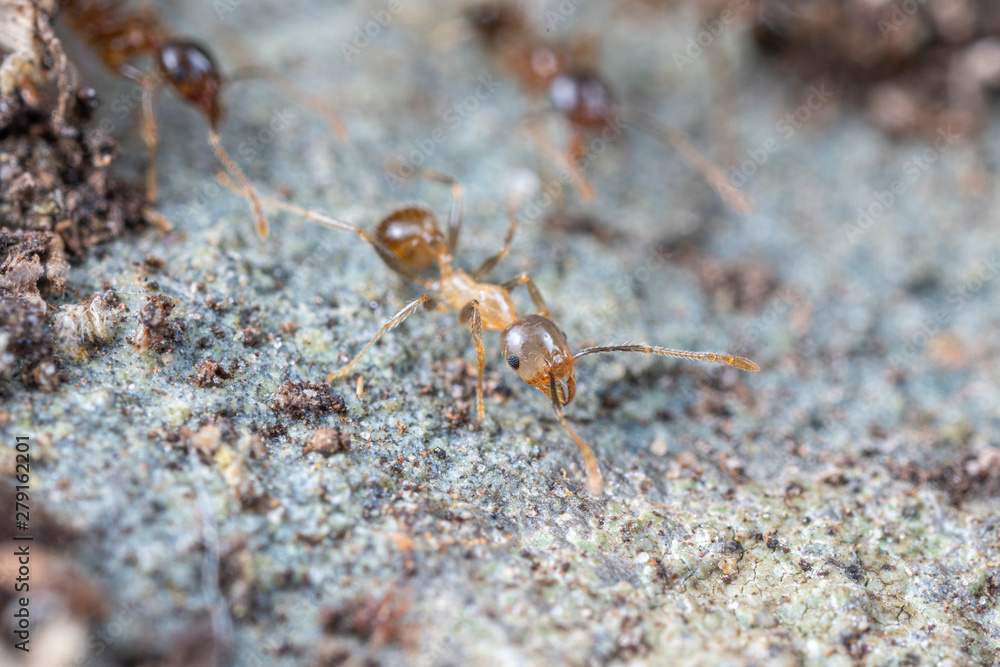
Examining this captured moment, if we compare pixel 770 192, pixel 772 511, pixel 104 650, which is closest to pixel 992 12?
pixel 770 192

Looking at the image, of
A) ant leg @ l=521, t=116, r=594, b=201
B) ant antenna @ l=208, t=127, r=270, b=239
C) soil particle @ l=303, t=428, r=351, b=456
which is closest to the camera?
soil particle @ l=303, t=428, r=351, b=456

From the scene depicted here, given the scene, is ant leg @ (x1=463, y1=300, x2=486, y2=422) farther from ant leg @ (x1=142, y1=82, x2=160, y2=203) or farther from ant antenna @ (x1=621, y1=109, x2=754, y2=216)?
ant antenna @ (x1=621, y1=109, x2=754, y2=216)

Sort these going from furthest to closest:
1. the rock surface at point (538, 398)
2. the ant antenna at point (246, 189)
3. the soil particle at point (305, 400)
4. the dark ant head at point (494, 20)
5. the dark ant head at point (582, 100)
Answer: the dark ant head at point (494, 20), the dark ant head at point (582, 100), the ant antenna at point (246, 189), the soil particle at point (305, 400), the rock surface at point (538, 398)

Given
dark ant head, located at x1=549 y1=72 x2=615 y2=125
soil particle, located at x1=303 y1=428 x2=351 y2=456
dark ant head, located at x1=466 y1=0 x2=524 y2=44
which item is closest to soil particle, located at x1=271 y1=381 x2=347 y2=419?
soil particle, located at x1=303 y1=428 x2=351 y2=456

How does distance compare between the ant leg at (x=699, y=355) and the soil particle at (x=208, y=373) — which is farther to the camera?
the ant leg at (x=699, y=355)

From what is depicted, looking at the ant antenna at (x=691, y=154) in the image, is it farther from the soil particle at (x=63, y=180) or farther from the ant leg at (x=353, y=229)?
the soil particle at (x=63, y=180)

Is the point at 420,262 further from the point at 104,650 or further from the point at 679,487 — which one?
the point at 104,650

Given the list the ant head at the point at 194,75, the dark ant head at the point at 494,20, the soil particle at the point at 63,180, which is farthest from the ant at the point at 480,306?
the dark ant head at the point at 494,20
